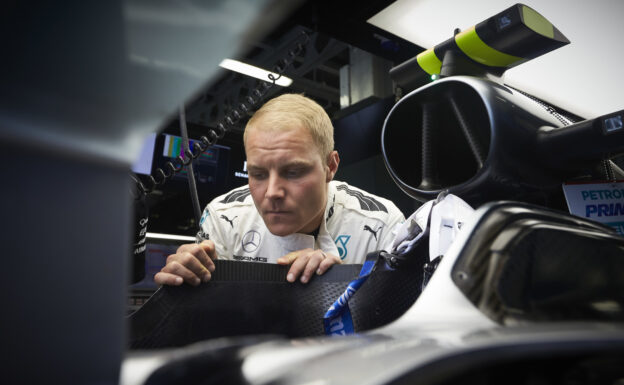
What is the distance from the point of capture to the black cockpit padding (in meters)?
0.46

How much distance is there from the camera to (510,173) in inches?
18.1

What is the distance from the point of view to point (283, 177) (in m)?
0.93

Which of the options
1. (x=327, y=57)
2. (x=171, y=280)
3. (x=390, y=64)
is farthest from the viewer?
(x=327, y=57)

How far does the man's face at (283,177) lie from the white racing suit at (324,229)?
0.13 metres

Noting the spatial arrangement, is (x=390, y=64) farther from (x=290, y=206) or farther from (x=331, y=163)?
(x=290, y=206)

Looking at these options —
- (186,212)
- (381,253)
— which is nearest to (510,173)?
(381,253)

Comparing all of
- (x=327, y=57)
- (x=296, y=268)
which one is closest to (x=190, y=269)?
(x=296, y=268)

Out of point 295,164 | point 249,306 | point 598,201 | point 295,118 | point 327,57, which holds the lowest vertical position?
point 249,306

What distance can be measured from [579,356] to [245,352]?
6.9 inches

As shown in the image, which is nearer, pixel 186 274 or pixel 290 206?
pixel 186 274

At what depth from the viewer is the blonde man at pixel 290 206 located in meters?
0.91

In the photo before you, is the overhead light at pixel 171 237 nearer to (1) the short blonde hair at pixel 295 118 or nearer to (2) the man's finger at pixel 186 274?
(1) the short blonde hair at pixel 295 118

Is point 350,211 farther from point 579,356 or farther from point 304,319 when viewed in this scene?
point 579,356

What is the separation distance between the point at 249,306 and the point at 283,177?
45 centimetres
